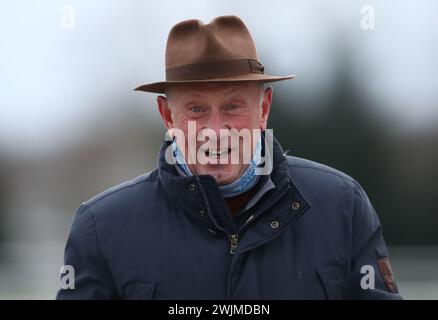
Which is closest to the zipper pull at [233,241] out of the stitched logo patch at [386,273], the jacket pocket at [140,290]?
the jacket pocket at [140,290]

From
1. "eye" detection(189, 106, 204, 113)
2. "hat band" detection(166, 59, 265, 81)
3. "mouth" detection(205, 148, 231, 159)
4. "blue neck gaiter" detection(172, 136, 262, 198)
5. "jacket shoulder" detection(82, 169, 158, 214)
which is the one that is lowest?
"jacket shoulder" detection(82, 169, 158, 214)

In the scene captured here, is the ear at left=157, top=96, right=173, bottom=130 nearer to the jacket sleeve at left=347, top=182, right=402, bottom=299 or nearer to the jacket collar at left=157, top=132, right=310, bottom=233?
the jacket collar at left=157, top=132, right=310, bottom=233

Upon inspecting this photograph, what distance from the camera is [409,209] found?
1437 cm

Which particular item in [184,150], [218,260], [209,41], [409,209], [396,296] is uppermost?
[209,41]

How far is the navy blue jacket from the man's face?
114 millimetres

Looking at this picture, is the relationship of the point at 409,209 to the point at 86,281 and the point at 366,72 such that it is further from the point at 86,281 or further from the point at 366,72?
the point at 86,281

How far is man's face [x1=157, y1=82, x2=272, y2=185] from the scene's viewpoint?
3.06 m

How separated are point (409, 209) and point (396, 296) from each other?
457 inches

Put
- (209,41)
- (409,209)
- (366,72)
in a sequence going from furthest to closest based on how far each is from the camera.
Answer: (366,72) < (409,209) < (209,41)

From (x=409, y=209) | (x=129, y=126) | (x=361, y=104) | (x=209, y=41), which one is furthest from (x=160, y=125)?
(x=209, y=41)

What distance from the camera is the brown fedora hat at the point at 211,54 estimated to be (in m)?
3.13

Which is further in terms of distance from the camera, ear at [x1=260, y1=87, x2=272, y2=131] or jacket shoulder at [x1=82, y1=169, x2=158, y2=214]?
ear at [x1=260, y1=87, x2=272, y2=131]

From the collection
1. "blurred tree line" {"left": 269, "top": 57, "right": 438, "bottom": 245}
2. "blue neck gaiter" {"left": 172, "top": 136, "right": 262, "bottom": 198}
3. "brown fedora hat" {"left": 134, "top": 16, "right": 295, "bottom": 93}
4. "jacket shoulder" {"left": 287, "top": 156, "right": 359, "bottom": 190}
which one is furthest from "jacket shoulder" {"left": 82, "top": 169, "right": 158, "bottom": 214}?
"blurred tree line" {"left": 269, "top": 57, "right": 438, "bottom": 245}

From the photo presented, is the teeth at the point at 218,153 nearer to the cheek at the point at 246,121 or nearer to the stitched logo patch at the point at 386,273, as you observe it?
the cheek at the point at 246,121
